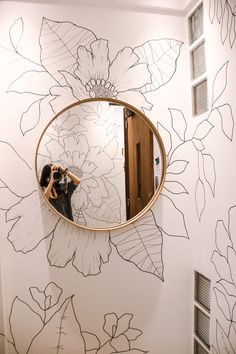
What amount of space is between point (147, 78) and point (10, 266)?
44.8 inches

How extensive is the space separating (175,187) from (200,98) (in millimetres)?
463

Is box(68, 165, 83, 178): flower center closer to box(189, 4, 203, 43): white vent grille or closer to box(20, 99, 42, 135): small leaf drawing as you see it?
box(20, 99, 42, 135): small leaf drawing

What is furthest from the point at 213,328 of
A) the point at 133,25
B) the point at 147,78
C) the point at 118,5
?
the point at 118,5

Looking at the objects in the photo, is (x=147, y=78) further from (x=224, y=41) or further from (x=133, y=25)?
(x=224, y=41)

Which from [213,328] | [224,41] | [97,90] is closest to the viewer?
[224,41]

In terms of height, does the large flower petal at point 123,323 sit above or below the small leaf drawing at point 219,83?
below

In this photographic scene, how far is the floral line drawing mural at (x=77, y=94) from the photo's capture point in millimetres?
1442

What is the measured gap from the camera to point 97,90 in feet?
4.91

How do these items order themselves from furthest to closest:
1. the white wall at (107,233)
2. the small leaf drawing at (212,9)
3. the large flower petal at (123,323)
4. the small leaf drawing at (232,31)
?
the large flower petal at (123,323) → the white wall at (107,233) → the small leaf drawing at (212,9) → the small leaf drawing at (232,31)

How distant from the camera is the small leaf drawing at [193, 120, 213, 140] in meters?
1.42

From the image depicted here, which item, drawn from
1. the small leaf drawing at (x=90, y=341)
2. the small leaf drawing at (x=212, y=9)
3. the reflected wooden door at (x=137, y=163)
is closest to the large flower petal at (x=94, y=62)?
the reflected wooden door at (x=137, y=163)

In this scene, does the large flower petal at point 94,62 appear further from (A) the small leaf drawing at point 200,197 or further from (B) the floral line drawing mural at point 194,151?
(A) the small leaf drawing at point 200,197

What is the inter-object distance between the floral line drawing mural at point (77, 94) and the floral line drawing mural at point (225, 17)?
0.27 metres

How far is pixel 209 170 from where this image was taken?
1.43 m
